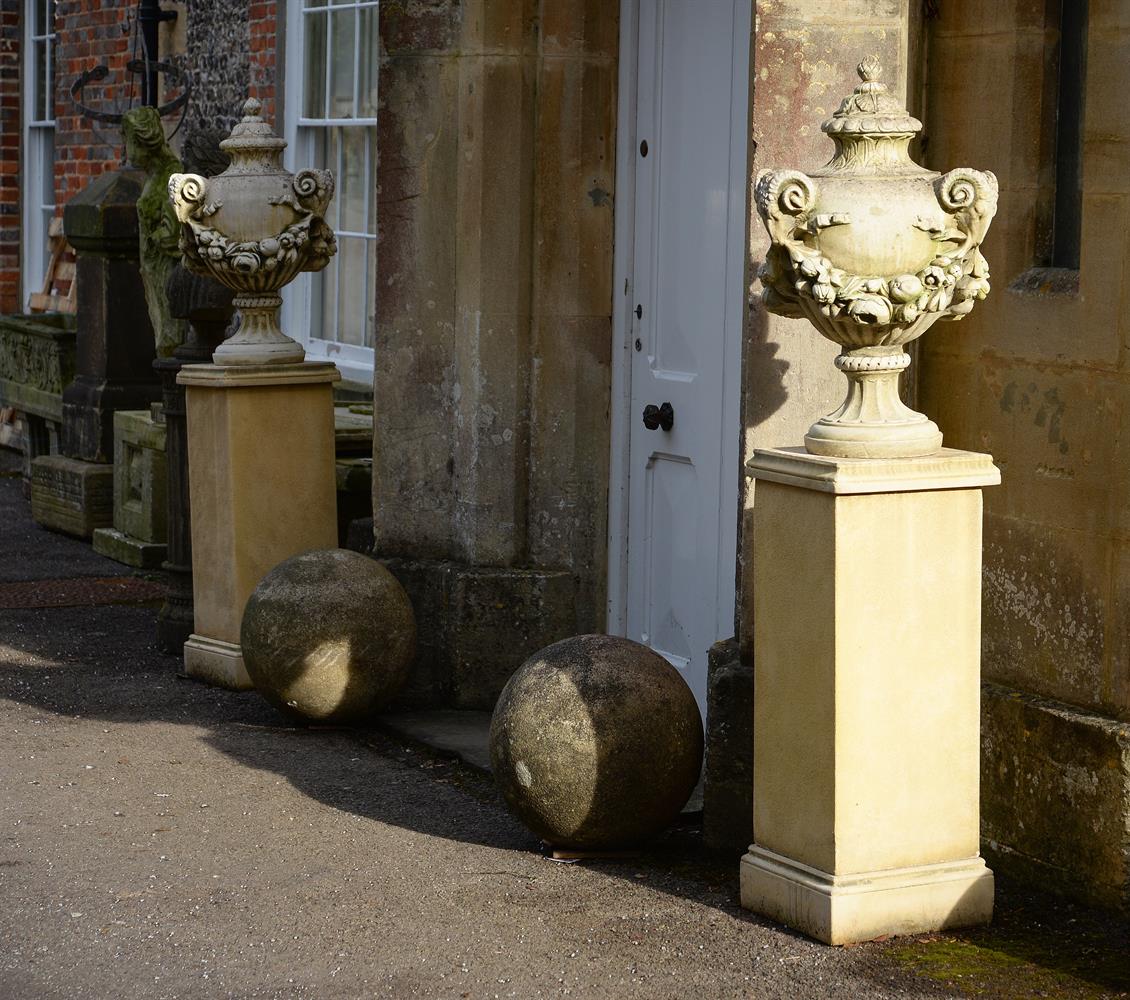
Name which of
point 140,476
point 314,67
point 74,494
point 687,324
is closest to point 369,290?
point 314,67

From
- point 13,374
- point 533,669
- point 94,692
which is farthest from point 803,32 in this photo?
point 13,374

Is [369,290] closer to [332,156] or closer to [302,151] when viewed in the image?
[332,156]

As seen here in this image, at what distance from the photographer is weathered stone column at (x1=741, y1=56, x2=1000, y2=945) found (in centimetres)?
489

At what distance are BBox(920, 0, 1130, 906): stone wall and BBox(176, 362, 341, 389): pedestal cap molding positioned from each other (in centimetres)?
294

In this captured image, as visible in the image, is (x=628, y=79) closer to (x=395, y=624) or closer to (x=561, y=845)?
(x=395, y=624)

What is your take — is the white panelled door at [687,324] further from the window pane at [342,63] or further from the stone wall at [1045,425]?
the window pane at [342,63]

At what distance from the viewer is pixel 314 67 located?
1127 cm

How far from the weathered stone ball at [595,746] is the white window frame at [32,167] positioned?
11.1 meters

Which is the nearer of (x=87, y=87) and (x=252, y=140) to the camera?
(x=252, y=140)

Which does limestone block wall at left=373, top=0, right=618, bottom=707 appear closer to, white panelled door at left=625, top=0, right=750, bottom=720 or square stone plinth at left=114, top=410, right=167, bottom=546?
white panelled door at left=625, top=0, right=750, bottom=720

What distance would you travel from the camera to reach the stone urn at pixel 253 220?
7.78m

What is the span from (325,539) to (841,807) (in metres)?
3.56

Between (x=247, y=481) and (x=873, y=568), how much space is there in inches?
140

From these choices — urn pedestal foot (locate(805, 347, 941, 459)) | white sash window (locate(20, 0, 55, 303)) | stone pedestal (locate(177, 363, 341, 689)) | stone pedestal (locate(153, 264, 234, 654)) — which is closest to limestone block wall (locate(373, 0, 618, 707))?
stone pedestal (locate(177, 363, 341, 689))
